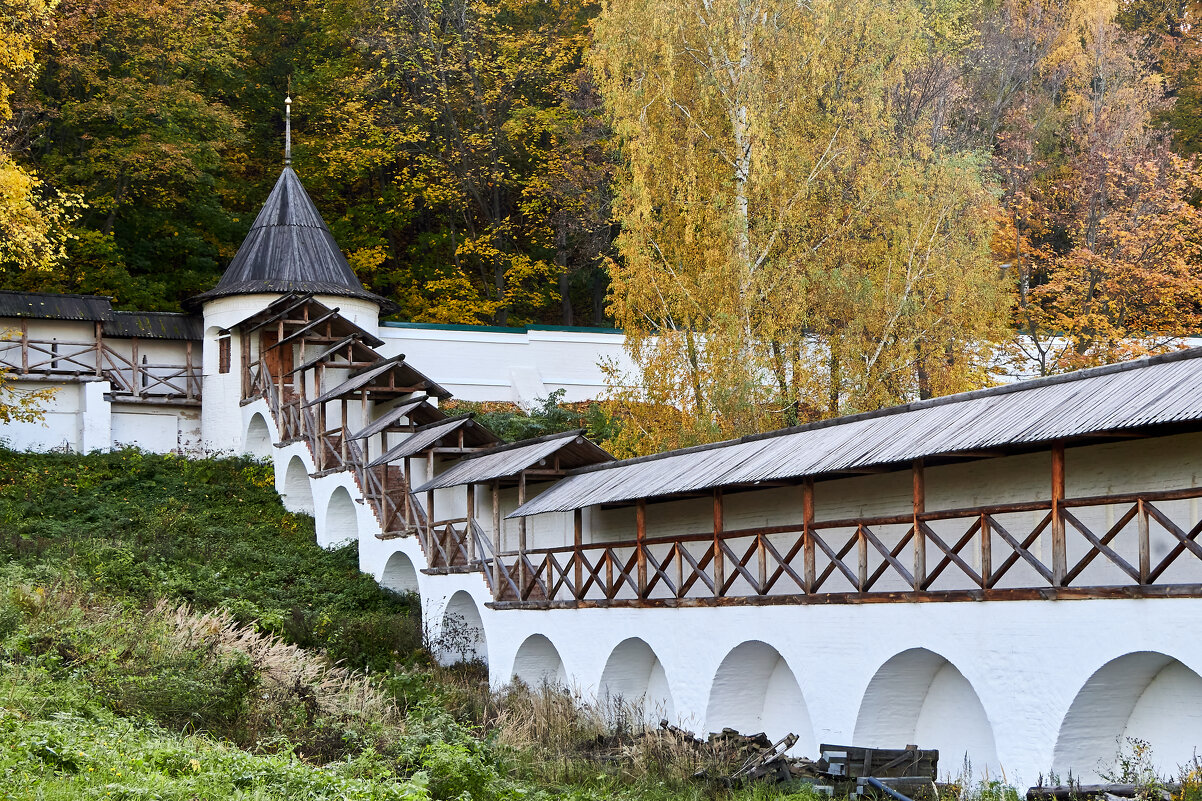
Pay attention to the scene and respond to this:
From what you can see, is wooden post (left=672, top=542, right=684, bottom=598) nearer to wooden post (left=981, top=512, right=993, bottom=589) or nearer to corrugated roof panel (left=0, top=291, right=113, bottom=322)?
wooden post (left=981, top=512, right=993, bottom=589)

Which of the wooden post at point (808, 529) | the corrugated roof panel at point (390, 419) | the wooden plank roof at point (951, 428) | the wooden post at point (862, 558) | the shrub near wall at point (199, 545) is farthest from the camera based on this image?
the corrugated roof panel at point (390, 419)

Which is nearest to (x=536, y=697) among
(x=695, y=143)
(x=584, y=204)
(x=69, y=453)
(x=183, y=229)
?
(x=695, y=143)

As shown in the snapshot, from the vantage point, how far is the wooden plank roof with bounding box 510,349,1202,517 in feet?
32.7

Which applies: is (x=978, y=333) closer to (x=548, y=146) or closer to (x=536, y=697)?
(x=536, y=697)

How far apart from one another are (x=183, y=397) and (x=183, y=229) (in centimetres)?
600

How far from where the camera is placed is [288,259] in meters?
28.7

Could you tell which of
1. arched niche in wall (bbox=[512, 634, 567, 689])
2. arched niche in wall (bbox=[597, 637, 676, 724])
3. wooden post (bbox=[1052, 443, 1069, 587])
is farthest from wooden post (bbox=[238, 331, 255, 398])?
wooden post (bbox=[1052, 443, 1069, 587])

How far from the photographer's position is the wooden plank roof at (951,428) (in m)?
9.96

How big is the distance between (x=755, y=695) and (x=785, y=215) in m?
8.63

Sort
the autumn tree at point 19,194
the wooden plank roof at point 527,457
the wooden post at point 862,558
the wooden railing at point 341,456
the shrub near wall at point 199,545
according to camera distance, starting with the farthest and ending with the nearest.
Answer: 1. the wooden railing at point 341,456
2. the autumn tree at point 19,194
3. the shrub near wall at point 199,545
4. the wooden plank roof at point 527,457
5. the wooden post at point 862,558

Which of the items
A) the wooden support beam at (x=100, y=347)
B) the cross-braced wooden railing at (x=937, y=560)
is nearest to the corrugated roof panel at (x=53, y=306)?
the wooden support beam at (x=100, y=347)

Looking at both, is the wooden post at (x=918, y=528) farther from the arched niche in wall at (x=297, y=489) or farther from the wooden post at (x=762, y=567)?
the arched niche in wall at (x=297, y=489)

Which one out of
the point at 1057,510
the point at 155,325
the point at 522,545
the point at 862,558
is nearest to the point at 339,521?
the point at 522,545

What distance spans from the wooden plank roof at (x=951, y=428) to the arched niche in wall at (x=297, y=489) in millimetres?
10972
